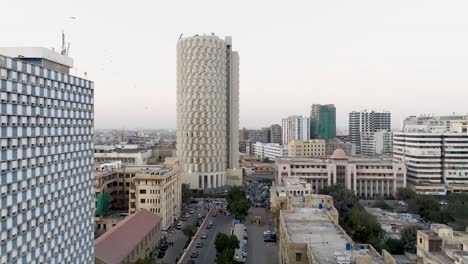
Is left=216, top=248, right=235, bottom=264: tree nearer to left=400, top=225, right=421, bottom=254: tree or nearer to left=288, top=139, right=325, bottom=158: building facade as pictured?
left=400, top=225, right=421, bottom=254: tree

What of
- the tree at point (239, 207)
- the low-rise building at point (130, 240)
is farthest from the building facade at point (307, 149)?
the low-rise building at point (130, 240)

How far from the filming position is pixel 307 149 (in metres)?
92.2

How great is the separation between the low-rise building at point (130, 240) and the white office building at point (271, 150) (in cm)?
6684

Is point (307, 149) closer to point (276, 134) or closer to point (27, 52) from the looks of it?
point (276, 134)

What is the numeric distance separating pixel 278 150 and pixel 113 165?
63456 millimetres

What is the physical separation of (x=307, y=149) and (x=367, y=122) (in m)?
45.8

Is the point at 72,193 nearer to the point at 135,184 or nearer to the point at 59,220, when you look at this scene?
the point at 59,220

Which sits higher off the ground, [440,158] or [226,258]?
[440,158]

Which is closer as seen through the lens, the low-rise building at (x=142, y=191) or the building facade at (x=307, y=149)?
the low-rise building at (x=142, y=191)

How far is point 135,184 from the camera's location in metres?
39.4

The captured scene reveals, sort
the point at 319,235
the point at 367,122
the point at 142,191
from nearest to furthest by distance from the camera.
Answer: 1. the point at 319,235
2. the point at 142,191
3. the point at 367,122

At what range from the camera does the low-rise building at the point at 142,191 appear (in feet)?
129

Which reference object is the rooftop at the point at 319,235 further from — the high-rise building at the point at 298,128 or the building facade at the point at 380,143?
the high-rise building at the point at 298,128

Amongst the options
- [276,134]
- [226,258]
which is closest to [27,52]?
[226,258]
